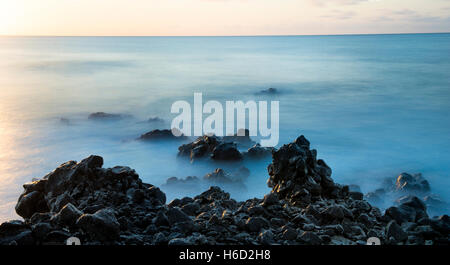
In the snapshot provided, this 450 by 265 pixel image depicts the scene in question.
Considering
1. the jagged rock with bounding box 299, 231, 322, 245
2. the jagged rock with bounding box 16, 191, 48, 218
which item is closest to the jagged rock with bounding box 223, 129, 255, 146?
the jagged rock with bounding box 16, 191, 48, 218

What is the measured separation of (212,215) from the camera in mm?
5156

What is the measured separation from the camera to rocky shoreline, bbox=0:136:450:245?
444cm

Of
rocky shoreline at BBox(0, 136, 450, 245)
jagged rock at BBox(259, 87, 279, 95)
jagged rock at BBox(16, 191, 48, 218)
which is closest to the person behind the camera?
rocky shoreline at BBox(0, 136, 450, 245)

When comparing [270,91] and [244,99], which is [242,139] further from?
[270,91]

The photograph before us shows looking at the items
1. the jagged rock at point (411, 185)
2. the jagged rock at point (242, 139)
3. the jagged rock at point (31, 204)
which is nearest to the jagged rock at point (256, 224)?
the jagged rock at point (31, 204)

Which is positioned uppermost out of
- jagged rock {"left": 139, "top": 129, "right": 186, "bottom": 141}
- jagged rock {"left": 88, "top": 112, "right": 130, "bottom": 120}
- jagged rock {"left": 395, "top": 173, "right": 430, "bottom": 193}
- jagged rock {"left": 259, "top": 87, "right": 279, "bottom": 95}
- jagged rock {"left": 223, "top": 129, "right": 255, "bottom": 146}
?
jagged rock {"left": 259, "top": 87, "right": 279, "bottom": 95}

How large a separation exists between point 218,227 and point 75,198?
2.03 meters

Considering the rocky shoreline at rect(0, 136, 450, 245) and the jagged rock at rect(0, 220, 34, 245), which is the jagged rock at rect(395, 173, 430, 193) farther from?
the jagged rock at rect(0, 220, 34, 245)

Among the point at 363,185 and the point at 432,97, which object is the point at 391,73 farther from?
the point at 363,185

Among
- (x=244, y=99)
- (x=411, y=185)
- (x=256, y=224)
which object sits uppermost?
(x=244, y=99)

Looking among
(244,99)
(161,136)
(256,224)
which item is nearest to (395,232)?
(256,224)

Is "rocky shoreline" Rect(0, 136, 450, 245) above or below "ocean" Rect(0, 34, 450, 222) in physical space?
below

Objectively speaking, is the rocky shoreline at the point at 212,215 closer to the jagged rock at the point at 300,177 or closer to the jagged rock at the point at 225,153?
the jagged rock at the point at 300,177
